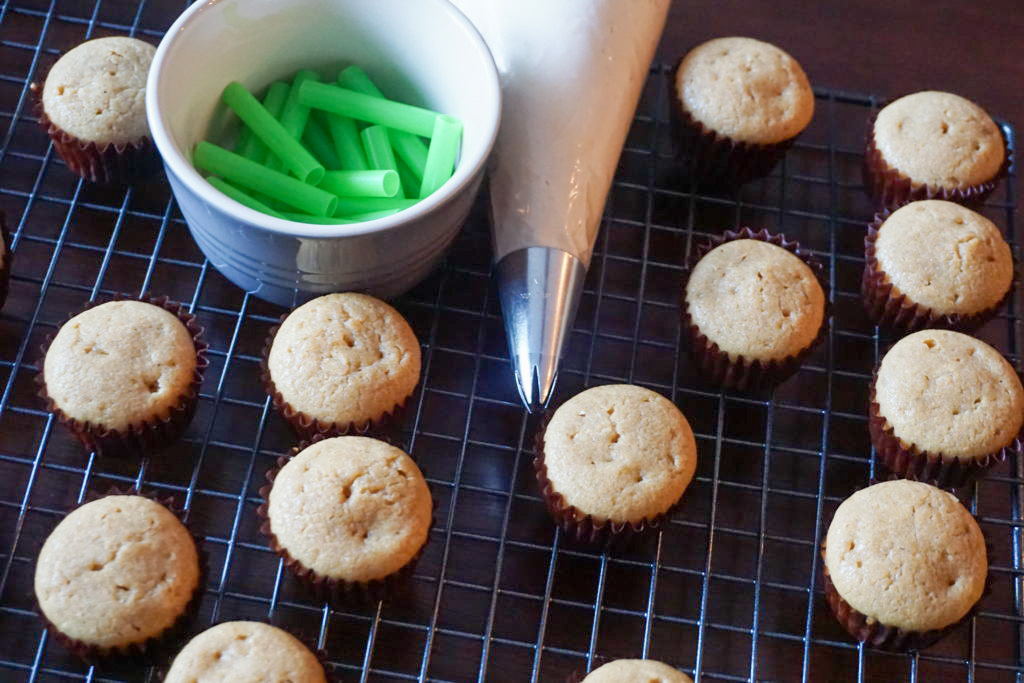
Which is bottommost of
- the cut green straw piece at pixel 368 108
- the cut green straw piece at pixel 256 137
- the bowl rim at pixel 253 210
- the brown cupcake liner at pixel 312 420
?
the brown cupcake liner at pixel 312 420

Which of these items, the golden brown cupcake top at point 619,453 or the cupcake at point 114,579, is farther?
the golden brown cupcake top at point 619,453

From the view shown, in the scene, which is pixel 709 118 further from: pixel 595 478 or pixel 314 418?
pixel 314 418

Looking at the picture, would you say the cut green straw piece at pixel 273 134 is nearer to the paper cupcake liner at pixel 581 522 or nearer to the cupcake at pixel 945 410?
the paper cupcake liner at pixel 581 522

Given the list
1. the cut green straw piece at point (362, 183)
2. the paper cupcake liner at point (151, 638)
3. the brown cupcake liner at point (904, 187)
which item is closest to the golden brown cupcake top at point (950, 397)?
the brown cupcake liner at point (904, 187)

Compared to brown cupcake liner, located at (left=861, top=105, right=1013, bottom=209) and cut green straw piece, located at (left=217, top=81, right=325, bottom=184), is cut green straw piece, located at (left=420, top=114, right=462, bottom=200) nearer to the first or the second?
cut green straw piece, located at (left=217, top=81, right=325, bottom=184)

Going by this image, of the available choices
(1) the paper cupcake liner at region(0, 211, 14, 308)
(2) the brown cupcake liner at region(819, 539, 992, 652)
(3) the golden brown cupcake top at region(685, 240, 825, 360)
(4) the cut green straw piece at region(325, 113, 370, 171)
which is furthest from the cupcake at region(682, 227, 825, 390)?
(1) the paper cupcake liner at region(0, 211, 14, 308)

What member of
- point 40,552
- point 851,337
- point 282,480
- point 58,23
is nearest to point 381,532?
point 282,480

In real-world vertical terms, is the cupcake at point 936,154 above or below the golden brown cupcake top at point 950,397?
above

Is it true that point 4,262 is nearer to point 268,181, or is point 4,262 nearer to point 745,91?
point 268,181
